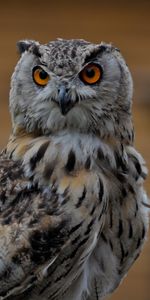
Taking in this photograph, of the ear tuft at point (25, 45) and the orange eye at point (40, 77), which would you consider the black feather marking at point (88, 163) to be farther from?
the ear tuft at point (25, 45)

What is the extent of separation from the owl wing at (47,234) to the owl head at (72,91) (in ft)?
0.59

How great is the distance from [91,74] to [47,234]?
48 centimetres

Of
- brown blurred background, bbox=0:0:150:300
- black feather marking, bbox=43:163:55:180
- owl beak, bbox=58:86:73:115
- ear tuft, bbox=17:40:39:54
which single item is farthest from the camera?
brown blurred background, bbox=0:0:150:300

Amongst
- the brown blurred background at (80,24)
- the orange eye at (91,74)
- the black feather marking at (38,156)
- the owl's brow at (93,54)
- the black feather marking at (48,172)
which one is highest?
the owl's brow at (93,54)

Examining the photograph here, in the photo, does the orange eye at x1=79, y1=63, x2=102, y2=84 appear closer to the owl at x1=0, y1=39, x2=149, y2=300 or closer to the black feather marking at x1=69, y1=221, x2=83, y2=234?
the owl at x1=0, y1=39, x2=149, y2=300

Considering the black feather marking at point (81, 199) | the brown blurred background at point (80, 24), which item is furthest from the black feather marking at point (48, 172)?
the brown blurred background at point (80, 24)

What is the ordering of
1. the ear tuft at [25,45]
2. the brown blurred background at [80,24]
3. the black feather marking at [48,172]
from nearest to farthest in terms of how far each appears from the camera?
1. the black feather marking at [48,172]
2. the ear tuft at [25,45]
3. the brown blurred background at [80,24]

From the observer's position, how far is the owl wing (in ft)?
10.5

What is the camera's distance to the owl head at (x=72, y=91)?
323 cm

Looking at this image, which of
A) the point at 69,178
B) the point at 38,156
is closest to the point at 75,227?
the point at 69,178

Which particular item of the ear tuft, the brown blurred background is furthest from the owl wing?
the brown blurred background

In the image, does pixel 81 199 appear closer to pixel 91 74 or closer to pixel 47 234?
pixel 47 234

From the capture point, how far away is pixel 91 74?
129 inches

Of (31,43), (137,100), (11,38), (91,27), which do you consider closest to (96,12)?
(91,27)
